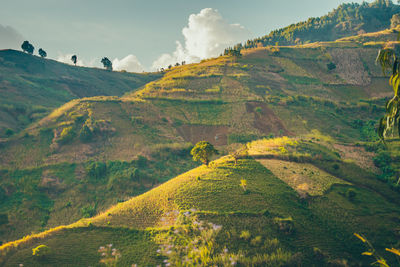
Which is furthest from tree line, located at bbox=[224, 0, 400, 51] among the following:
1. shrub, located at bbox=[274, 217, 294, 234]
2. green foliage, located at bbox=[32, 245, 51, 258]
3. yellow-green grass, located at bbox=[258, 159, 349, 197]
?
green foliage, located at bbox=[32, 245, 51, 258]

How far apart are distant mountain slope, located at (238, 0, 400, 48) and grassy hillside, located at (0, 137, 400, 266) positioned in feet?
554

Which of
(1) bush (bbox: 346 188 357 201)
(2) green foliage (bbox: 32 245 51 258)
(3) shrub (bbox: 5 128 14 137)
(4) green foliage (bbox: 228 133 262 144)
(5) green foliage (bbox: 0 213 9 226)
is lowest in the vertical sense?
(5) green foliage (bbox: 0 213 9 226)

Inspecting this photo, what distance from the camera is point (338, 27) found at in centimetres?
18838

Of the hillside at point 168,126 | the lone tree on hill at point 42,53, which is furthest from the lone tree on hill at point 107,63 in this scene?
the hillside at point 168,126

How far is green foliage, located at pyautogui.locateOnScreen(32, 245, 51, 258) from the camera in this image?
16594 mm

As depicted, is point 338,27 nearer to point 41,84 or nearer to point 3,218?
point 41,84

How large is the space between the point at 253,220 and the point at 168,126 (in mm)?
39230

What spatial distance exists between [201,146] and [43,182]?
26.1m

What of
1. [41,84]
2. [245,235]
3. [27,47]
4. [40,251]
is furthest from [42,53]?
[245,235]

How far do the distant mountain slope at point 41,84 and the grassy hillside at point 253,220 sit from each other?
4220cm

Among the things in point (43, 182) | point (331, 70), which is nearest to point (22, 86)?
point (43, 182)

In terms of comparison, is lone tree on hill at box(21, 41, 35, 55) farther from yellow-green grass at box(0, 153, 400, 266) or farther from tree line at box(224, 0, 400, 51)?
tree line at box(224, 0, 400, 51)

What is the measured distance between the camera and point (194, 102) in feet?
216

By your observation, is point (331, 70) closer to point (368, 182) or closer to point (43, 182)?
point (368, 182)
